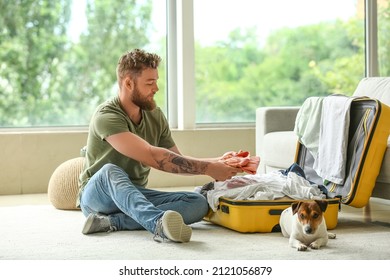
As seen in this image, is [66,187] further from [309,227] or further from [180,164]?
[309,227]

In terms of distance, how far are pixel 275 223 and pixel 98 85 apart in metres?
2.96

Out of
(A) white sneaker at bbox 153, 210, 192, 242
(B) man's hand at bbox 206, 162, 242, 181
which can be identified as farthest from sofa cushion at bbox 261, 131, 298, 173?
(A) white sneaker at bbox 153, 210, 192, 242

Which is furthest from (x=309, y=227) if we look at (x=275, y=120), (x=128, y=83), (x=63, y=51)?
(x=63, y=51)

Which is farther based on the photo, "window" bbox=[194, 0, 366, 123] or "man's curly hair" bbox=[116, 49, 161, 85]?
"window" bbox=[194, 0, 366, 123]

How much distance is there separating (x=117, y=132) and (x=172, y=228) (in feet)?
1.89

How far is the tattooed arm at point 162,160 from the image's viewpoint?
3598 millimetres

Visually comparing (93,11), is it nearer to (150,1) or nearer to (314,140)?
(150,1)

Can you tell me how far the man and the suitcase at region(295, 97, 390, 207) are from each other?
2.12ft

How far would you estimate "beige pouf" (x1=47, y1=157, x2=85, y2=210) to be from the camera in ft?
15.6

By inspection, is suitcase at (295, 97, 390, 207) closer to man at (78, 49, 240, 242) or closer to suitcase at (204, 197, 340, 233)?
suitcase at (204, 197, 340, 233)

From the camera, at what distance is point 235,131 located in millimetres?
6406

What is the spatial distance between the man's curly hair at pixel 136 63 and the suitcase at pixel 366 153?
109 cm

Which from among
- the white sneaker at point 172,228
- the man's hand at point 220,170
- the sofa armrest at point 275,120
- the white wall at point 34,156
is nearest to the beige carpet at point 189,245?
the white sneaker at point 172,228
